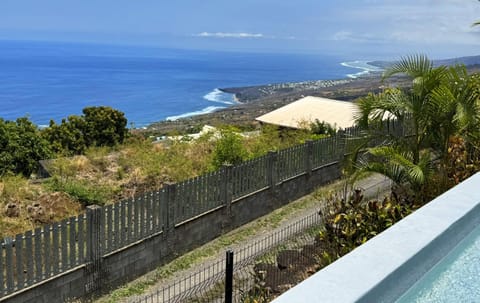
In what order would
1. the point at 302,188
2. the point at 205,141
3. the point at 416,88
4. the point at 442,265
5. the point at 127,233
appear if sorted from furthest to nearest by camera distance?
the point at 205,141 → the point at 302,188 → the point at 127,233 → the point at 416,88 → the point at 442,265

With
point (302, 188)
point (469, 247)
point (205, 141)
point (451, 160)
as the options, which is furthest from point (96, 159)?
point (469, 247)

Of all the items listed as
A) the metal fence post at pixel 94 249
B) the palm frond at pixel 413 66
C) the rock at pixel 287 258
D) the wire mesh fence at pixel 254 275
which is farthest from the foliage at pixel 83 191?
the palm frond at pixel 413 66

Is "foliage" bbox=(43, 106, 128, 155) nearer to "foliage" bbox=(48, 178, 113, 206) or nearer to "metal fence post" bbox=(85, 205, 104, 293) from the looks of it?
"foliage" bbox=(48, 178, 113, 206)

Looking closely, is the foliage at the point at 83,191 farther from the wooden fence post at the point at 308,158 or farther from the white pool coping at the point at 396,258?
the white pool coping at the point at 396,258

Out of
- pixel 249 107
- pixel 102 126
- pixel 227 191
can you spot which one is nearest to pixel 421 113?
pixel 227 191

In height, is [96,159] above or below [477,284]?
below

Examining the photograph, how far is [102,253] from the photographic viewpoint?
699 centimetres

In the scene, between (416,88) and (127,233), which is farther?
(127,233)

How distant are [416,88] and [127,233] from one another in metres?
4.56

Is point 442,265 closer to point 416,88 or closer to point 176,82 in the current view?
point 416,88

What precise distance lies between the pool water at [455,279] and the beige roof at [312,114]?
13.1m

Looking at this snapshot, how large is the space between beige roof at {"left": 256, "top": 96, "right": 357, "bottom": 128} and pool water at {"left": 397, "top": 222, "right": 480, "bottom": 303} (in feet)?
43.0

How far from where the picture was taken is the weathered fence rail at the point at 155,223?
20.0 feet

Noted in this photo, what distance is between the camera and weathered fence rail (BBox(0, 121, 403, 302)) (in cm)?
611
